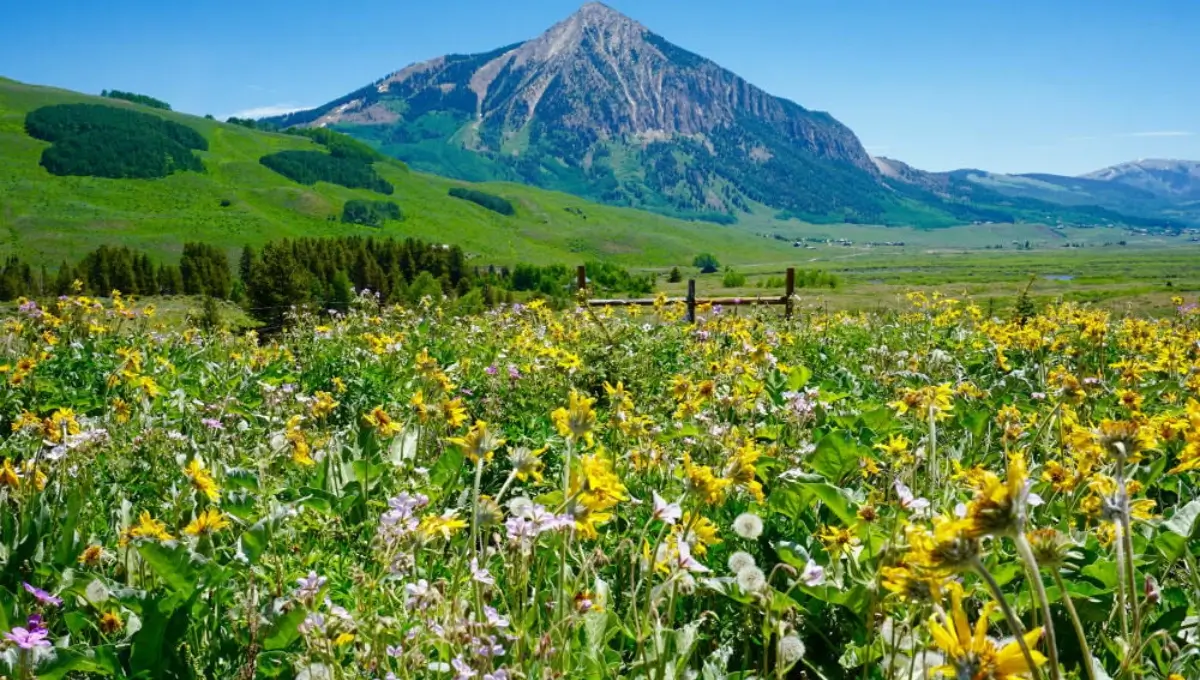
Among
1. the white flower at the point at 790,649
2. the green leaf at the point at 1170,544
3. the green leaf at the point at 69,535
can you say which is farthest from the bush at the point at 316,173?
the white flower at the point at 790,649

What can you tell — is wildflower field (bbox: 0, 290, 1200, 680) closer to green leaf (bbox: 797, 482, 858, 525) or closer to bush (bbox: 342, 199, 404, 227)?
green leaf (bbox: 797, 482, 858, 525)

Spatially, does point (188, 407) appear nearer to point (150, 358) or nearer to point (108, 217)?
point (150, 358)

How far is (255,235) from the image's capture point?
13738 cm

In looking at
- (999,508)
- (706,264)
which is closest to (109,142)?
(706,264)

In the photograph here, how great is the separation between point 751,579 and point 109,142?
19831 centimetres

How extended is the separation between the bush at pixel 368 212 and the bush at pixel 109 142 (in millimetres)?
36946

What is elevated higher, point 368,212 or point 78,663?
point 368,212

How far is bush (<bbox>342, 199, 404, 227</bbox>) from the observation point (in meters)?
163

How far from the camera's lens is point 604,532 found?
11.0 feet

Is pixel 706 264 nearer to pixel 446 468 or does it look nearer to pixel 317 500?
pixel 446 468

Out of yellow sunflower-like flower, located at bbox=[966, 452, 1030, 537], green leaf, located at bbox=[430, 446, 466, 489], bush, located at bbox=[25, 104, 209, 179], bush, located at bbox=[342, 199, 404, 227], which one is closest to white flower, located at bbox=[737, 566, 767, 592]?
yellow sunflower-like flower, located at bbox=[966, 452, 1030, 537]

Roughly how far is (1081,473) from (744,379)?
2.37 meters

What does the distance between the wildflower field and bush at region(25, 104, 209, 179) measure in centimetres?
18223

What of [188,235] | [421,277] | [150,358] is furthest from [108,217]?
[150,358]
